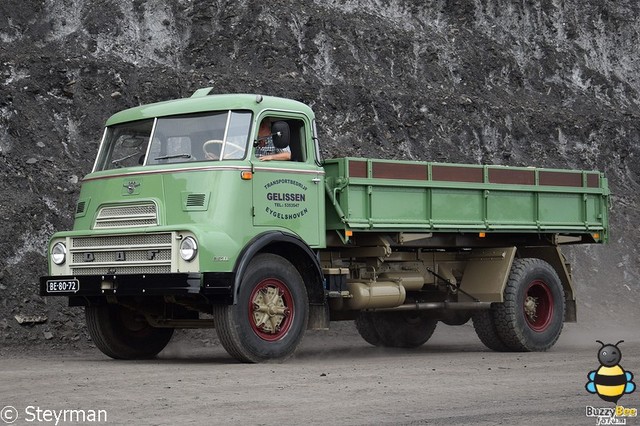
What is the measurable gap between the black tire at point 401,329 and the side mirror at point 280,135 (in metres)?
5.02

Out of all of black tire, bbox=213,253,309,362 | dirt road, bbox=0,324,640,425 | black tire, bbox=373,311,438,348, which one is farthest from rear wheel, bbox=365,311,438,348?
black tire, bbox=213,253,309,362

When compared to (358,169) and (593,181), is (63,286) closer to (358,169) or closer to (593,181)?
(358,169)

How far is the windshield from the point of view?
13.9 metres

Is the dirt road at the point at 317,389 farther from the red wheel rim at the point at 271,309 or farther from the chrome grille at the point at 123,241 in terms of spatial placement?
the chrome grille at the point at 123,241

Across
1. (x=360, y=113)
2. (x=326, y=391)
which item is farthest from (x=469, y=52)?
(x=326, y=391)

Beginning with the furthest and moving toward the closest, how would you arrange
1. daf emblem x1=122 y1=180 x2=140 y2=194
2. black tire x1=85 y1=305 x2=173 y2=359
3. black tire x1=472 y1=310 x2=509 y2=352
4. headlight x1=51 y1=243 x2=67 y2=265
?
black tire x1=472 y1=310 x2=509 y2=352
black tire x1=85 y1=305 x2=173 y2=359
headlight x1=51 y1=243 x2=67 y2=265
daf emblem x1=122 y1=180 x2=140 y2=194

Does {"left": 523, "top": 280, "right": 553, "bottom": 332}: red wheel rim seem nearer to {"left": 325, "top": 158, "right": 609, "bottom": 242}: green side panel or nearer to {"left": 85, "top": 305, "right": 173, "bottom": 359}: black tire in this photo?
{"left": 325, "top": 158, "right": 609, "bottom": 242}: green side panel

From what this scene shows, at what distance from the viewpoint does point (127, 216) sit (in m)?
14.0

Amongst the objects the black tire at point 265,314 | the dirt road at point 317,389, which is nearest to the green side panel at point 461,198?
the black tire at point 265,314

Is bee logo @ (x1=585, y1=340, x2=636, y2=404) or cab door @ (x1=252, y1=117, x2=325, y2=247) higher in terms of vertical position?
cab door @ (x1=252, y1=117, x2=325, y2=247)

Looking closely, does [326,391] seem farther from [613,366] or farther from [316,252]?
[316,252]

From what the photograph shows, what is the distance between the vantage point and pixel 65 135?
23453 millimetres

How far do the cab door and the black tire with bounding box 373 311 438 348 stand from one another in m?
4.04

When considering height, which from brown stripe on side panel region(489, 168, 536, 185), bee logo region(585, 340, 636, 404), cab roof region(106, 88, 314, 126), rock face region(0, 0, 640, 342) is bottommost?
bee logo region(585, 340, 636, 404)
